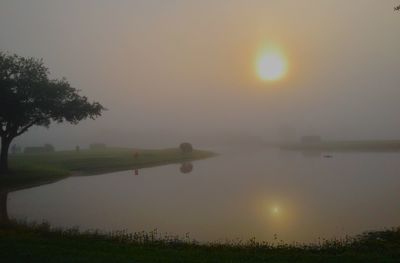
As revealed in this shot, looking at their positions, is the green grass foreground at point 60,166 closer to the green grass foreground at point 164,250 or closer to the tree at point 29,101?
the tree at point 29,101

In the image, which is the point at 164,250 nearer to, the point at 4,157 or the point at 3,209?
the point at 3,209

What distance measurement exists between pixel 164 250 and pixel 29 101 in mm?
39480

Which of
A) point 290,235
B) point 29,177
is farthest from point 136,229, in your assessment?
point 29,177

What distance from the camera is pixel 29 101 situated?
49.8 m

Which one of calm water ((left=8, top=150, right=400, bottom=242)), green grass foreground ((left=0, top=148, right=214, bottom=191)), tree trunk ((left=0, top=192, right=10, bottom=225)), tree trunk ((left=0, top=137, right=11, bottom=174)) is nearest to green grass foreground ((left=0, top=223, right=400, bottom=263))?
calm water ((left=8, top=150, right=400, bottom=242))

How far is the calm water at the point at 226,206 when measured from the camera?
24625 millimetres

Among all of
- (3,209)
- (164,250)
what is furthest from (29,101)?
(164,250)

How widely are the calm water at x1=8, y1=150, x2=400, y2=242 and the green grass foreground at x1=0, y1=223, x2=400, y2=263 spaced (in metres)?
3.41

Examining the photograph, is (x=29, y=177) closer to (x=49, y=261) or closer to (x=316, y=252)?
(x=49, y=261)

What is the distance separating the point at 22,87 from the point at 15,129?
5.61 m

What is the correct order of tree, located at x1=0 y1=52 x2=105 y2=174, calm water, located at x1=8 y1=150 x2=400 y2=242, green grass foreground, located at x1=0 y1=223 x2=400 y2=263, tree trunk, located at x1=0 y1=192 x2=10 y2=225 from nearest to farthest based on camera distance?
green grass foreground, located at x1=0 y1=223 x2=400 y2=263, calm water, located at x1=8 y1=150 x2=400 y2=242, tree trunk, located at x1=0 y1=192 x2=10 y2=225, tree, located at x1=0 y1=52 x2=105 y2=174

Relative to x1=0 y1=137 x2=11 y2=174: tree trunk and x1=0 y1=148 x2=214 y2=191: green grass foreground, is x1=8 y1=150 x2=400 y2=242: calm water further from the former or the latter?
x1=0 y1=137 x2=11 y2=174: tree trunk

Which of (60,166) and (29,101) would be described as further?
(60,166)

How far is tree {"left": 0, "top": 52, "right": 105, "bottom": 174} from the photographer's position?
1861 inches
